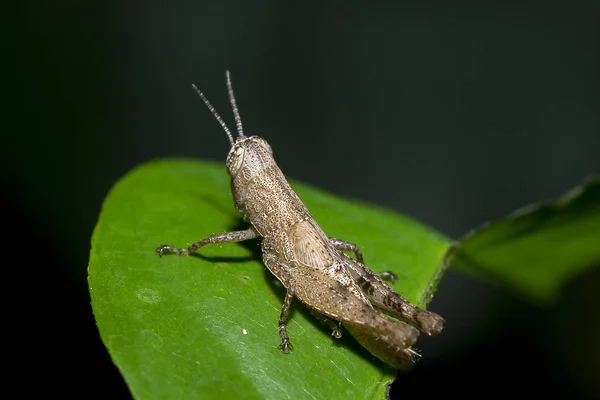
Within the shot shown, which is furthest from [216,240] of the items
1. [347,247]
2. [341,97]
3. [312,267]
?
[341,97]

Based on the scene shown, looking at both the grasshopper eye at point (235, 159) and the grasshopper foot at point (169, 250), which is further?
the grasshopper eye at point (235, 159)

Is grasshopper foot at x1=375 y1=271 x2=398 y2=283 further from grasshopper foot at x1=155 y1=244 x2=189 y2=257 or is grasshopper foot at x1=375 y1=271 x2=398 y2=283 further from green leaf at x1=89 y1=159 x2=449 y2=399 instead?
grasshopper foot at x1=155 y1=244 x2=189 y2=257

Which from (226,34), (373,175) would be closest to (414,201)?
(373,175)

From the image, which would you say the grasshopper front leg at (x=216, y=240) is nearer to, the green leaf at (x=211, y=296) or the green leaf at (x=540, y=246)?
the green leaf at (x=211, y=296)

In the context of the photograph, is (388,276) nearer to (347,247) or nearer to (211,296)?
(347,247)

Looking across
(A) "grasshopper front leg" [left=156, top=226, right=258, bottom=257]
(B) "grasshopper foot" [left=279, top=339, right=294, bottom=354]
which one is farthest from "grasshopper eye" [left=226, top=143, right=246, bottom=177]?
(B) "grasshopper foot" [left=279, top=339, right=294, bottom=354]

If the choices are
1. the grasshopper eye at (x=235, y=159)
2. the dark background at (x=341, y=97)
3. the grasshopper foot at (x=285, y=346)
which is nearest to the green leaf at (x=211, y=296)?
the grasshopper foot at (x=285, y=346)
